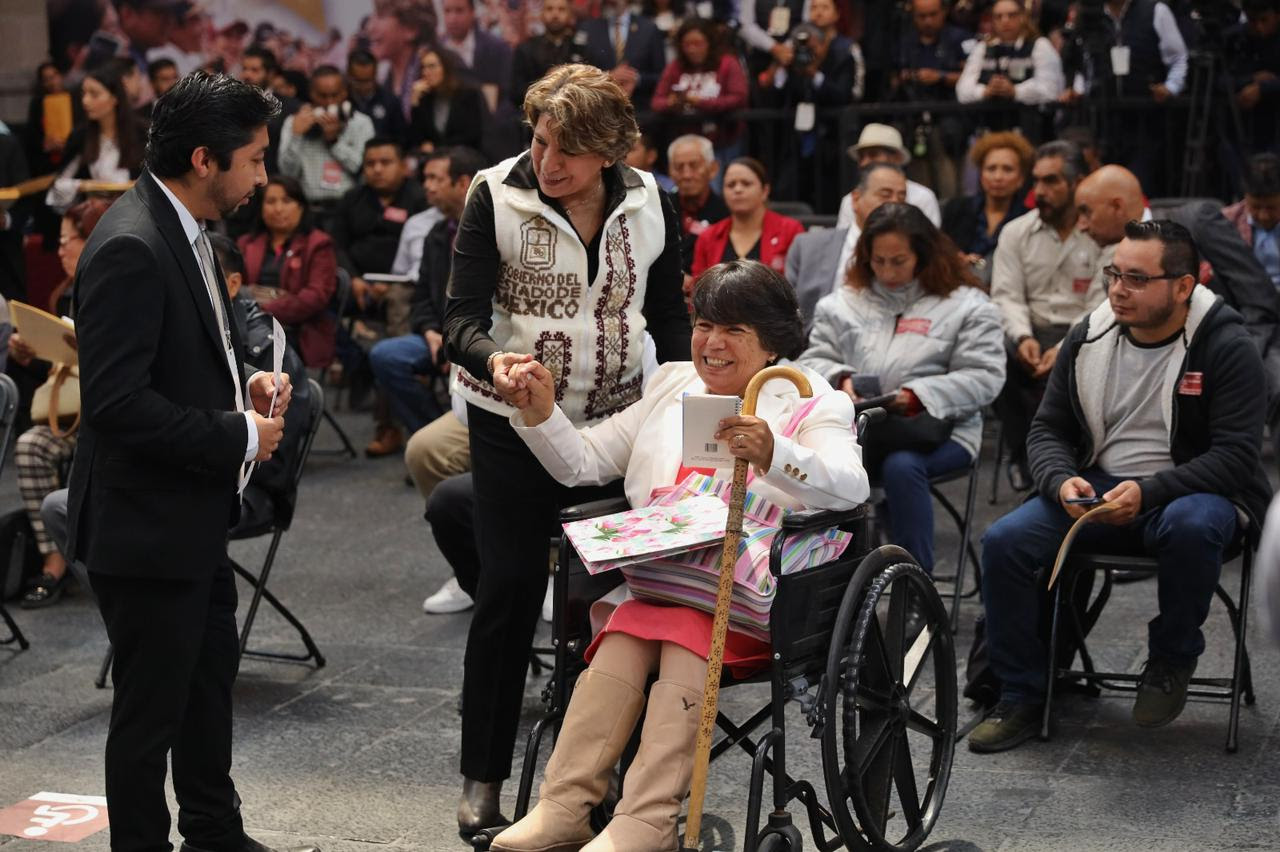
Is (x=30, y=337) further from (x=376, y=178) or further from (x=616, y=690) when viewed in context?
(x=376, y=178)

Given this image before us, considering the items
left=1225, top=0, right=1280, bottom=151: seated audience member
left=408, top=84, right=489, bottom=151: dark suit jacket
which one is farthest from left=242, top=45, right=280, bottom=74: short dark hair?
left=1225, top=0, right=1280, bottom=151: seated audience member

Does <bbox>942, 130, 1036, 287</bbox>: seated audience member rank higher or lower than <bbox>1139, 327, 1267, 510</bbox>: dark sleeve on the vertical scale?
higher

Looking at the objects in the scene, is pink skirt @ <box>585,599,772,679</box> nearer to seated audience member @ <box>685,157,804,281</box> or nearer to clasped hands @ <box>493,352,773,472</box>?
clasped hands @ <box>493,352,773,472</box>

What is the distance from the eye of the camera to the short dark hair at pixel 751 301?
3.86m

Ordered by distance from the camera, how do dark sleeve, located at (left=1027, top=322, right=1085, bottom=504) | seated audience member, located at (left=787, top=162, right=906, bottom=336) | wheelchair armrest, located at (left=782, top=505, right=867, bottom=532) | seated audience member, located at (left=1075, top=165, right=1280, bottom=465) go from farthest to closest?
seated audience member, located at (left=787, top=162, right=906, bottom=336) → seated audience member, located at (left=1075, top=165, right=1280, bottom=465) → dark sleeve, located at (left=1027, top=322, right=1085, bottom=504) → wheelchair armrest, located at (left=782, top=505, right=867, bottom=532)

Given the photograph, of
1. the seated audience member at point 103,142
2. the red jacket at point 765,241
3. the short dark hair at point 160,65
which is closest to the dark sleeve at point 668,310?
the red jacket at point 765,241

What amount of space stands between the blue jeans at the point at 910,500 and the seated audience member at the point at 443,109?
6.02 meters

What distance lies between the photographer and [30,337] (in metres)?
5.80

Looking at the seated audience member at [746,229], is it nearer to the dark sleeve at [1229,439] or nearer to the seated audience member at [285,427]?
the seated audience member at [285,427]

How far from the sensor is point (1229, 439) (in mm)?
4645

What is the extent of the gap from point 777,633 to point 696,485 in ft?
1.54

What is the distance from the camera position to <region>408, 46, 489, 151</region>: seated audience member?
11.1m

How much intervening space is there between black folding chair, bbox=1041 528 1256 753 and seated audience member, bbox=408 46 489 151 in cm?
691

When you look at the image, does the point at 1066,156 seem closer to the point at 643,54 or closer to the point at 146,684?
the point at 643,54
